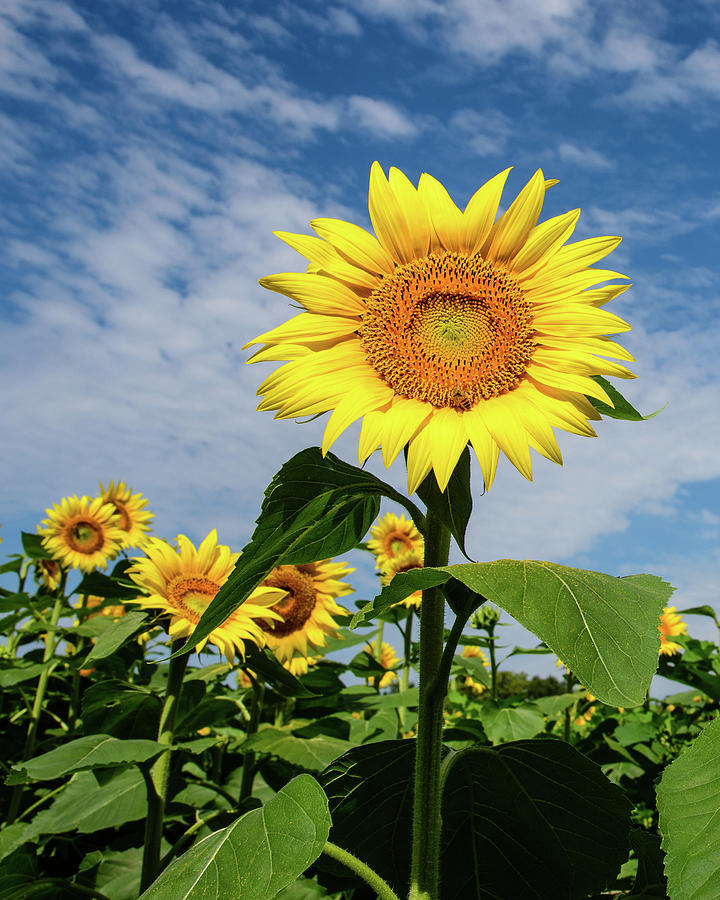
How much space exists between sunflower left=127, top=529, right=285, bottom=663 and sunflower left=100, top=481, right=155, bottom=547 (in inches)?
111

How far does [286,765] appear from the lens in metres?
2.96

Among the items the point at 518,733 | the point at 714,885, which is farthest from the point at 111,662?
the point at 714,885

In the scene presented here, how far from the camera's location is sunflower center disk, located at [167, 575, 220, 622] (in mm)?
2576

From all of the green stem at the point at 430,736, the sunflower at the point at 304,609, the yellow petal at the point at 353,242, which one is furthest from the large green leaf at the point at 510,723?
the yellow petal at the point at 353,242

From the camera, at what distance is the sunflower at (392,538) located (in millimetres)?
4520

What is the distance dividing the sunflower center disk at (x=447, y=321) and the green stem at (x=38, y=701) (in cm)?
270

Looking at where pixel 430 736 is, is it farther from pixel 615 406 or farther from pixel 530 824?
pixel 615 406

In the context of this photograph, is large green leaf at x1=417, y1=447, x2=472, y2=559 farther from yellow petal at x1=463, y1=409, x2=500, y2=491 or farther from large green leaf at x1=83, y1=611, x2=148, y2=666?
large green leaf at x1=83, y1=611, x2=148, y2=666

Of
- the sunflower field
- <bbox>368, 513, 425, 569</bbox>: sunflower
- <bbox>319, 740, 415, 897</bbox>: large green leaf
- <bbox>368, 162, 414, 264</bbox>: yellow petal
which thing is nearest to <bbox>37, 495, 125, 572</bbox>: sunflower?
<bbox>368, 513, 425, 569</bbox>: sunflower

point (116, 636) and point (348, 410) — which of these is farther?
point (116, 636)

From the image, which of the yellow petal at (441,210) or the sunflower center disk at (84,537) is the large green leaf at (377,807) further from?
the sunflower center disk at (84,537)

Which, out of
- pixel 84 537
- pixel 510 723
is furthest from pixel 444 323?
pixel 84 537

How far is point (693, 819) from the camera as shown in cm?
124

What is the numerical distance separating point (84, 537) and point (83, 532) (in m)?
0.03
